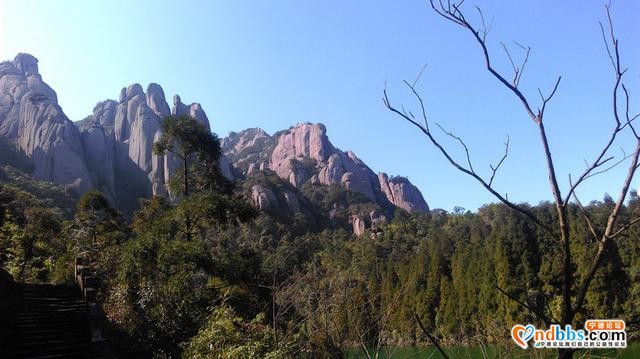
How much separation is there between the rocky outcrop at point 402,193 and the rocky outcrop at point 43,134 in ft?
195

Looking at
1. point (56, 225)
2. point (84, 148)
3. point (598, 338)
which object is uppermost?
point (84, 148)

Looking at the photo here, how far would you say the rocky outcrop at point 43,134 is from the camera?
51031 mm

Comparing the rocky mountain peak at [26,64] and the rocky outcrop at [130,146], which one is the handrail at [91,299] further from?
the rocky mountain peak at [26,64]

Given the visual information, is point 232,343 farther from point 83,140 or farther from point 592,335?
point 83,140

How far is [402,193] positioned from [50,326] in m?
88.8

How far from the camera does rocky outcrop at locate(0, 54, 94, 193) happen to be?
167ft

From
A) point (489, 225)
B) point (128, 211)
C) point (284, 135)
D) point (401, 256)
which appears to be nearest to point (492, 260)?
point (401, 256)

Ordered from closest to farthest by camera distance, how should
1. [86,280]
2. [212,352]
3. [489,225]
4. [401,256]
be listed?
[212,352] → [86,280] → [401,256] → [489,225]

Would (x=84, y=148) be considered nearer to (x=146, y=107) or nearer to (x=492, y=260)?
(x=146, y=107)

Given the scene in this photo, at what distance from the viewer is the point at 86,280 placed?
9.77m

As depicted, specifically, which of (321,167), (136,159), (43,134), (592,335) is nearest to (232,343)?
(592,335)

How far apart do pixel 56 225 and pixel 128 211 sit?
116ft

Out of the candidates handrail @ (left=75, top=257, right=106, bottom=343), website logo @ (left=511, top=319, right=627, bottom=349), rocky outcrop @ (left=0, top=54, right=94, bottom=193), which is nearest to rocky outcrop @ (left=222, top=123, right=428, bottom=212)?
rocky outcrop @ (left=0, top=54, right=94, bottom=193)

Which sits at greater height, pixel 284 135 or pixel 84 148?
pixel 284 135
